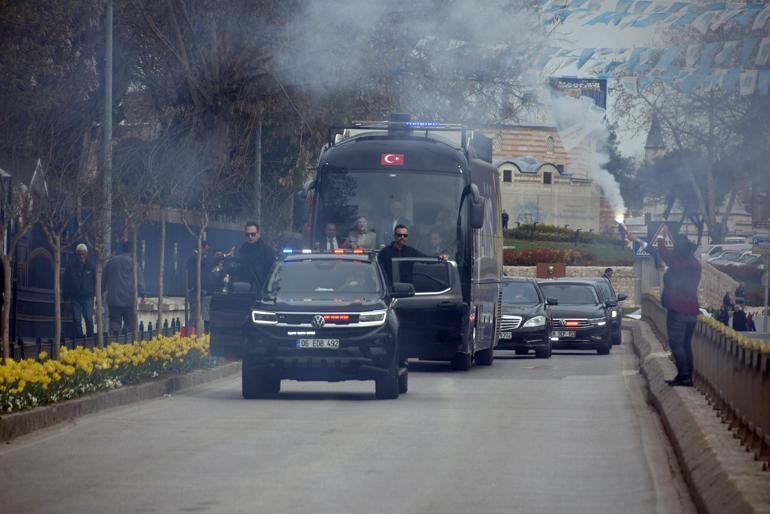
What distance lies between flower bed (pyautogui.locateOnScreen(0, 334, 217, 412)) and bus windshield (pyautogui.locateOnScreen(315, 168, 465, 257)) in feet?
10.7

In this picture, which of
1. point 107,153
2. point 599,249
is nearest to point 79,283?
point 107,153

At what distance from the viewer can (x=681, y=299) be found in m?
18.3

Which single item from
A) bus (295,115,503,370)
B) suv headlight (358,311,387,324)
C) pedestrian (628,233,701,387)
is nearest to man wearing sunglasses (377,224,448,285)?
bus (295,115,503,370)

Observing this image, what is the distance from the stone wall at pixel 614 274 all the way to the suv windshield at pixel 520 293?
49.5 meters

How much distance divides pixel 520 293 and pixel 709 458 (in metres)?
24.0

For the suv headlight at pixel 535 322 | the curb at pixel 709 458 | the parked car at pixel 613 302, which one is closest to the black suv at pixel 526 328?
the suv headlight at pixel 535 322

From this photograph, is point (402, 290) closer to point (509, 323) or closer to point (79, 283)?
point (79, 283)

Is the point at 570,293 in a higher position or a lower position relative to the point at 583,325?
higher

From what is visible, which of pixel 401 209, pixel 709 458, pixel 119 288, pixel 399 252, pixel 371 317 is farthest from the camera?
pixel 119 288

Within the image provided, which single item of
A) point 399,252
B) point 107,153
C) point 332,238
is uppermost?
point 107,153

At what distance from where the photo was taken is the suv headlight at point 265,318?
19.3m

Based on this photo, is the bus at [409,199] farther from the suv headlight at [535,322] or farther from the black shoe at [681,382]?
the black shoe at [681,382]

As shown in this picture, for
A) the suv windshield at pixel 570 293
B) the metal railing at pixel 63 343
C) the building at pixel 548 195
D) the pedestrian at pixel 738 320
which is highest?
the building at pixel 548 195

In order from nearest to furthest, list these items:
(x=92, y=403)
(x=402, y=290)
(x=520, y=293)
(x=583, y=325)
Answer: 1. (x=92, y=403)
2. (x=402, y=290)
3. (x=520, y=293)
4. (x=583, y=325)
